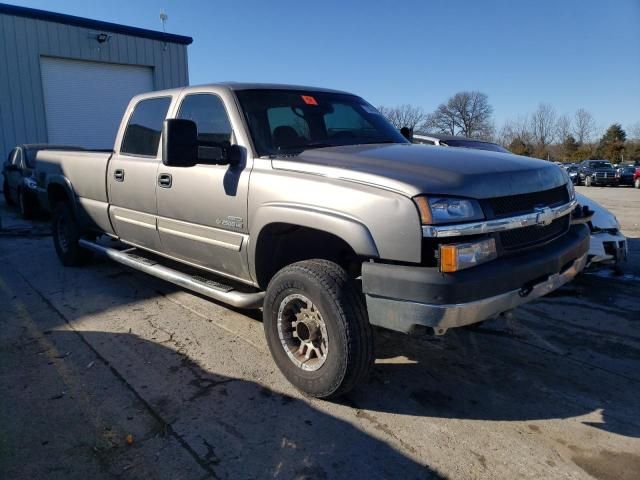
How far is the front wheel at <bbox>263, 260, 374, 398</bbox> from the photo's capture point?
281 centimetres

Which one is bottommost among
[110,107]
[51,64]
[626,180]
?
[626,180]

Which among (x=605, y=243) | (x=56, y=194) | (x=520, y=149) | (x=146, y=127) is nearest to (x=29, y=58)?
(x=56, y=194)

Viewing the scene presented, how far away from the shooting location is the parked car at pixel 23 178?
10.6 metres

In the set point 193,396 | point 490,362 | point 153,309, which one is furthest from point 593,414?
point 153,309

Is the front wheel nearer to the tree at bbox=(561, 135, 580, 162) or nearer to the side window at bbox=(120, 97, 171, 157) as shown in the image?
the side window at bbox=(120, 97, 171, 157)

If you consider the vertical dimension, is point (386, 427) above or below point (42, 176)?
below

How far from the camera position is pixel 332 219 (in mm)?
2807

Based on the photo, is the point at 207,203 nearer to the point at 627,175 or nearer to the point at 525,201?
the point at 525,201

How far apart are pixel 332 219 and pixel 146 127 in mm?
2735

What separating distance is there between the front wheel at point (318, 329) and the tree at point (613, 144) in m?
58.5

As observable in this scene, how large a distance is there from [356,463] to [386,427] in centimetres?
39

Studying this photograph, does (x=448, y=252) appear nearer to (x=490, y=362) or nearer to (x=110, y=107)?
(x=490, y=362)

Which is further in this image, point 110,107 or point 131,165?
point 110,107

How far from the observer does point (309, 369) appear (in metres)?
3.10
